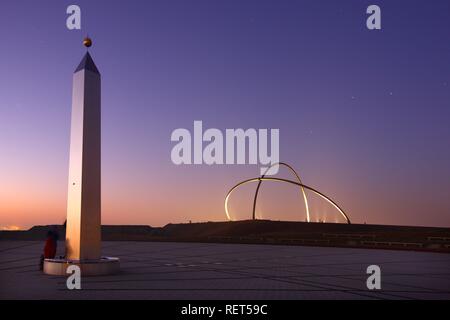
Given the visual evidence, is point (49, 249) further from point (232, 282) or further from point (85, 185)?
point (232, 282)

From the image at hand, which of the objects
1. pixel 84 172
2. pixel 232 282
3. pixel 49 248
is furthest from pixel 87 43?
pixel 232 282

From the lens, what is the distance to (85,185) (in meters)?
14.8

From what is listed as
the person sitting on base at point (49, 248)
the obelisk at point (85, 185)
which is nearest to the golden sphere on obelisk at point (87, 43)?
the obelisk at point (85, 185)

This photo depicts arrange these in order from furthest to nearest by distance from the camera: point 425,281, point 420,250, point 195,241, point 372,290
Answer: point 195,241, point 420,250, point 425,281, point 372,290

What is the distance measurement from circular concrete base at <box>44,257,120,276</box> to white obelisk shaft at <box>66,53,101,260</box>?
0.39 metres

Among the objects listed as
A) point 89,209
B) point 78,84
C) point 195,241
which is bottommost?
point 195,241

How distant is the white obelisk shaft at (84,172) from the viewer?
14.8 meters

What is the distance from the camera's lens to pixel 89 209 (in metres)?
14.9

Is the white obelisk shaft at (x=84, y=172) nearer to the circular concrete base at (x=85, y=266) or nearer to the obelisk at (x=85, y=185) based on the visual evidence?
the obelisk at (x=85, y=185)

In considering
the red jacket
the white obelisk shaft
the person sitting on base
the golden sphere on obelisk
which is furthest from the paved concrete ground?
the golden sphere on obelisk

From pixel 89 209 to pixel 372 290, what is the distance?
8192 mm

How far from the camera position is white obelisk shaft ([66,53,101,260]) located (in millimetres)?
14805
